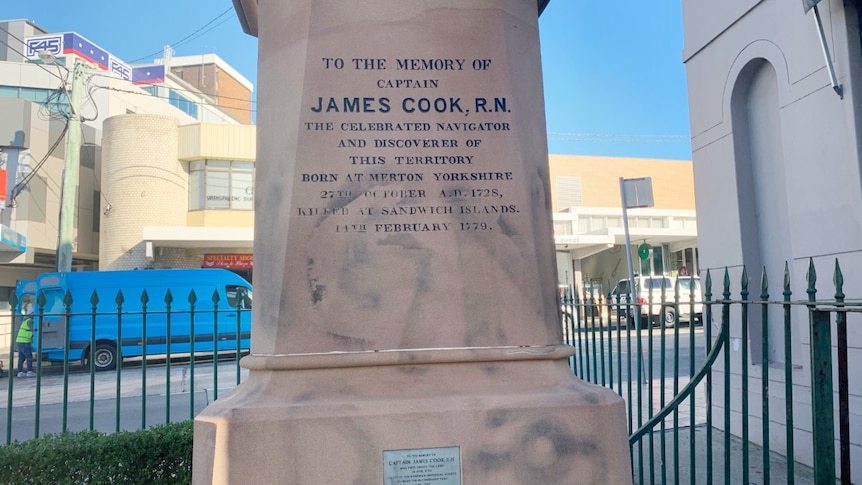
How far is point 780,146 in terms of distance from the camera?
6.20 meters

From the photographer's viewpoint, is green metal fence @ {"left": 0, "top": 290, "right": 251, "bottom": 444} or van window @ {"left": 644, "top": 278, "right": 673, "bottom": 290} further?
green metal fence @ {"left": 0, "top": 290, "right": 251, "bottom": 444}

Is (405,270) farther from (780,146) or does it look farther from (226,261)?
(226,261)

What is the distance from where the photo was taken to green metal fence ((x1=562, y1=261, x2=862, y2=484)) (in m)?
2.92

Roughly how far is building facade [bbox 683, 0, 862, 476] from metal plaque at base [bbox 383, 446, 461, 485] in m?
Answer: 3.87

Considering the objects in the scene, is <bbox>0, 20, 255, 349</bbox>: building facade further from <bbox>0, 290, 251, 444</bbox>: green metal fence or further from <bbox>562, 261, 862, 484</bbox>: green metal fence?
<bbox>562, 261, 862, 484</bbox>: green metal fence

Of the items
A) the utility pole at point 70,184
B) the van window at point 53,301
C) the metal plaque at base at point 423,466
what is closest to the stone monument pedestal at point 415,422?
the metal plaque at base at point 423,466

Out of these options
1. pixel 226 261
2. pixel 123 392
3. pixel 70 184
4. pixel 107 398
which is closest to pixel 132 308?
pixel 123 392

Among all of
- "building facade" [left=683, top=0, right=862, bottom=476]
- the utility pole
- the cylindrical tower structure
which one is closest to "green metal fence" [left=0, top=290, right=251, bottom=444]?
the utility pole

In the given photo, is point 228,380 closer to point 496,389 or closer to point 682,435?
point 682,435

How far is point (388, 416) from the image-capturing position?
258 centimetres

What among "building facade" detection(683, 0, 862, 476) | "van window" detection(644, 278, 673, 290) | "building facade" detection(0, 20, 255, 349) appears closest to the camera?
"van window" detection(644, 278, 673, 290)

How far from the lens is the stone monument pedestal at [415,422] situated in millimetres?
2533

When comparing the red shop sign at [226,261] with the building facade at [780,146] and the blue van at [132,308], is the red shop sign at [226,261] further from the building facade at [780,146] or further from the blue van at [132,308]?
the building facade at [780,146]

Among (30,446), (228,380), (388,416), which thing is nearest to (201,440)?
(388,416)
